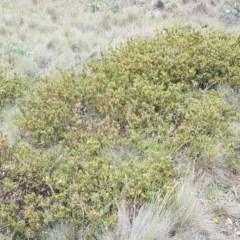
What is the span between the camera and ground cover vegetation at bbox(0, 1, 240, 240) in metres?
3.08

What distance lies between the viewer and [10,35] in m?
8.18

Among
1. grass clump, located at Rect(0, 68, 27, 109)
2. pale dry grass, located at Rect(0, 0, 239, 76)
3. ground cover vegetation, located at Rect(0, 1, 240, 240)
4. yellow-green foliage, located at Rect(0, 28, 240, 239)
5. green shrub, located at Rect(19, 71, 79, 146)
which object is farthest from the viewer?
pale dry grass, located at Rect(0, 0, 239, 76)

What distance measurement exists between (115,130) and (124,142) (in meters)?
0.17

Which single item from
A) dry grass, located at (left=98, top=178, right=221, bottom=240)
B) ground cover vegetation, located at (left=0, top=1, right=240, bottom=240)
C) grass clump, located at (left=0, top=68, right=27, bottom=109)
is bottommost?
dry grass, located at (left=98, top=178, right=221, bottom=240)

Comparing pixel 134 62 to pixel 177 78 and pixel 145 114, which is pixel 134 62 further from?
pixel 145 114

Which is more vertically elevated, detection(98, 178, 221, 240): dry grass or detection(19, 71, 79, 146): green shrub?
detection(19, 71, 79, 146): green shrub

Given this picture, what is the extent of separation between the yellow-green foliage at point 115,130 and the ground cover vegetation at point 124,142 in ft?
0.04

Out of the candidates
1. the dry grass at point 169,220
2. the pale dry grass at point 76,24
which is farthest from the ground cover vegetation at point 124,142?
the pale dry grass at point 76,24

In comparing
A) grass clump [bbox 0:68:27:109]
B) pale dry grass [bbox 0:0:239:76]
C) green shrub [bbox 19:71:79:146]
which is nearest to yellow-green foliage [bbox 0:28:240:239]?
green shrub [bbox 19:71:79:146]

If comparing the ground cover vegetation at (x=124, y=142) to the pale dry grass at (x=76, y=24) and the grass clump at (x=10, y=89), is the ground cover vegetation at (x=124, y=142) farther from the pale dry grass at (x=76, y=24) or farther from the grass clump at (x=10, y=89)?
the pale dry grass at (x=76, y=24)

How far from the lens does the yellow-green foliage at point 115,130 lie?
319 centimetres

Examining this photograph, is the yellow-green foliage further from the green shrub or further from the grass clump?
the grass clump

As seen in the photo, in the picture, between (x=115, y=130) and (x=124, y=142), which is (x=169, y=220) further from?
(x=115, y=130)

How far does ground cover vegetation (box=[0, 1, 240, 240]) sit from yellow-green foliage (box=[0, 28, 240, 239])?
11 mm
